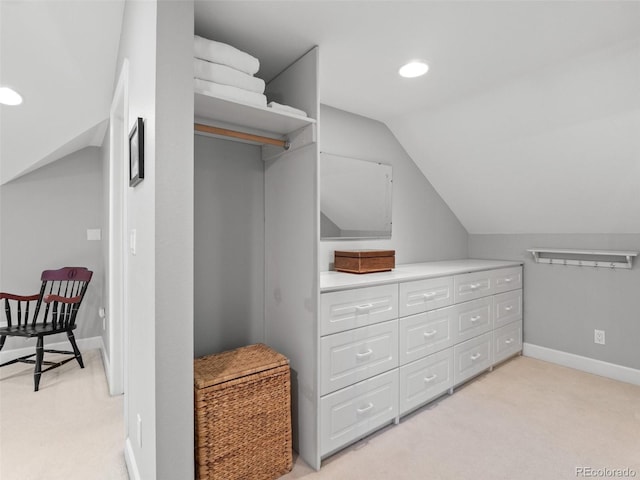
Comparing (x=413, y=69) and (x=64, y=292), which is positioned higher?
(x=413, y=69)

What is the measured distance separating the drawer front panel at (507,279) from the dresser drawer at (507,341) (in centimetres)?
35

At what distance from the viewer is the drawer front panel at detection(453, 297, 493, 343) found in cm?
264

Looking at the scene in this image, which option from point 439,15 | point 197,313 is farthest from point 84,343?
point 439,15

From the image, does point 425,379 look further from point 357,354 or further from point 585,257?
point 585,257

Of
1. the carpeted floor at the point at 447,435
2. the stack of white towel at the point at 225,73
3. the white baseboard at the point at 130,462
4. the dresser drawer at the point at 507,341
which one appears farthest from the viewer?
the dresser drawer at the point at 507,341

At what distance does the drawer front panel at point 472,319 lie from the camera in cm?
264

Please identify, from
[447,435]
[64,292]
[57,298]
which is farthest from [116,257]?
[447,435]

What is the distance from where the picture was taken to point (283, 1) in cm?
150

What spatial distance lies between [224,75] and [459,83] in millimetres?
1553

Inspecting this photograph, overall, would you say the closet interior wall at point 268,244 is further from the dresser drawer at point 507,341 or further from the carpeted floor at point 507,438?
the dresser drawer at point 507,341

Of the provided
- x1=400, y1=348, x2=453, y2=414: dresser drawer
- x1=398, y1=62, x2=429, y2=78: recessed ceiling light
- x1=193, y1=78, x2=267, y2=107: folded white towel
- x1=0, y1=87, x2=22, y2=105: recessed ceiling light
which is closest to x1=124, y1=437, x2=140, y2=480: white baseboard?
x1=400, y1=348, x2=453, y2=414: dresser drawer

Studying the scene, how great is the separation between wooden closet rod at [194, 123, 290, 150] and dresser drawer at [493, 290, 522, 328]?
2.27m

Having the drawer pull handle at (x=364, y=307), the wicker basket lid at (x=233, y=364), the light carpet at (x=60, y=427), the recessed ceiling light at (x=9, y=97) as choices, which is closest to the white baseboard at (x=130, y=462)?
the light carpet at (x=60, y=427)

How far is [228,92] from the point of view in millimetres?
1567
